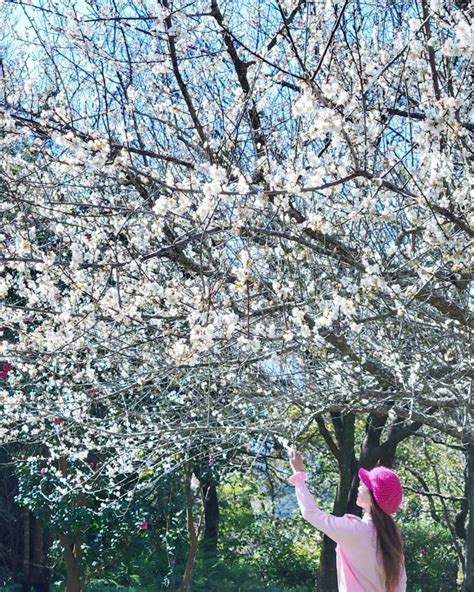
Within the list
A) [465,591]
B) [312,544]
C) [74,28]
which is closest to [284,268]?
[74,28]

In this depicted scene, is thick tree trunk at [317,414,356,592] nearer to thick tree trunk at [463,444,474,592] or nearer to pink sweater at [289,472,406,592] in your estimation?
thick tree trunk at [463,444,474,592]

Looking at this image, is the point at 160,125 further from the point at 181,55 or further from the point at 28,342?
the point at 28,342

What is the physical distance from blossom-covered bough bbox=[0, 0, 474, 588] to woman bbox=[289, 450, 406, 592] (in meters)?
0.80

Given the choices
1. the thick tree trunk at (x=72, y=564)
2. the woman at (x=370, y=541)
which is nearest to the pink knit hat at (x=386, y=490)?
the woman at (x=370, y=541)

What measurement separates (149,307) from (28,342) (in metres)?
0.99

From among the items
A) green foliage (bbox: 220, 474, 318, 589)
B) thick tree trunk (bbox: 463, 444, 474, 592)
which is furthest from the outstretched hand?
green foliage (bbox: 220, 474, 318, 589)

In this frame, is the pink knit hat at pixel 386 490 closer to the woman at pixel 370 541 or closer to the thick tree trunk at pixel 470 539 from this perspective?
the woman at pixel 370 541

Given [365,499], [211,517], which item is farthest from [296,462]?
[211,517]

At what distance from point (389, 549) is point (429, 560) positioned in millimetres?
8615

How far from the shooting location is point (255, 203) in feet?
12.6

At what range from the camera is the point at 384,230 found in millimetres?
5059

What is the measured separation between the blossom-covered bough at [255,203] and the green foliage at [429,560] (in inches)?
245

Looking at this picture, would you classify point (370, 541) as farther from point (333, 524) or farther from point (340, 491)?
point (340, 491)

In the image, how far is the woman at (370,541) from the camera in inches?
150
